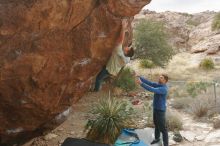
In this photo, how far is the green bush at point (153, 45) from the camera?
25.0 metres

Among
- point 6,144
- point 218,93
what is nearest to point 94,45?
point 6,144

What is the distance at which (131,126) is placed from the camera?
11461mm

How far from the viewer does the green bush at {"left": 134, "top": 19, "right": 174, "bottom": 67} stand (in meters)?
25.0

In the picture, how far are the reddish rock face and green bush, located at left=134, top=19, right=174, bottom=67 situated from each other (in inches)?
634

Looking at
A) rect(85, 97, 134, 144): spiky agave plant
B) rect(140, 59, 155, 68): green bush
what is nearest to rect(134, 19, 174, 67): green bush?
rect(140, 59, 155, 68): green bush

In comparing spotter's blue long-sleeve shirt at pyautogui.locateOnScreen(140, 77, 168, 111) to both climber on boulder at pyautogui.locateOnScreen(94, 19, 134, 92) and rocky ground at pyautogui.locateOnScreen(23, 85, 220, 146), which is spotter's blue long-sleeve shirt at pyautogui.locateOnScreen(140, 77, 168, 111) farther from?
rocky ground at pyautogui.locateOnScreen(23, 85, 220, 146)

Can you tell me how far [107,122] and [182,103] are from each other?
507cm

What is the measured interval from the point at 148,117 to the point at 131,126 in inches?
62.2

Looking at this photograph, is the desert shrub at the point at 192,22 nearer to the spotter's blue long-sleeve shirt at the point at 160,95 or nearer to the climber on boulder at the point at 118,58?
the spotter's blue long-sleeve shirt at the point at 160,95

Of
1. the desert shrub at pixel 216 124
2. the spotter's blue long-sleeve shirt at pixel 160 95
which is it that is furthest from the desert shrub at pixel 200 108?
the spotter's blue long-sleeve shirt at pixel 160 95

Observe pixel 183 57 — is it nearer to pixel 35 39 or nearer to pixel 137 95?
pixel 137 95

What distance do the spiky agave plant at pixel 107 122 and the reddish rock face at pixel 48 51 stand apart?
187 cm

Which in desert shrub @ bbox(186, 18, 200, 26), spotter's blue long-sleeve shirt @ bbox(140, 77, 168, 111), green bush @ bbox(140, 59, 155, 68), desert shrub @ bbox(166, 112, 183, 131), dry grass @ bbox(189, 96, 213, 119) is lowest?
desert shrub @ bbox(166, 112, 183, 131)

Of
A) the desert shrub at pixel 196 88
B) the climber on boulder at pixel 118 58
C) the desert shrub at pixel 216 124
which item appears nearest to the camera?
the climber on boulder at pixel 118 58
